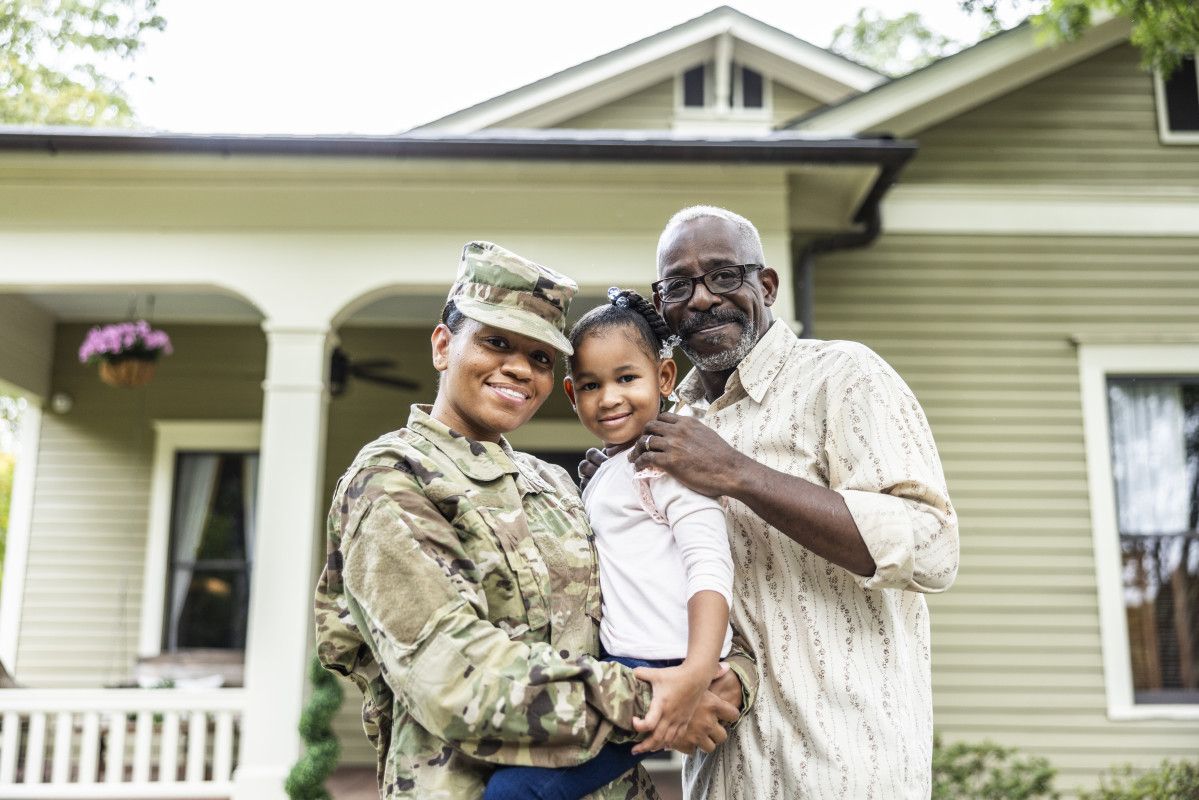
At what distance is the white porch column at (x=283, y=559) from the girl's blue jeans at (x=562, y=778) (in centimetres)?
402

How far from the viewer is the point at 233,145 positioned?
5422 mm

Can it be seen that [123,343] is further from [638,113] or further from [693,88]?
[693,88]

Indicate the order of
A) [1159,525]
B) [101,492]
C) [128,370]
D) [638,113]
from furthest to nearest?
1. [638,113]
2. [101,492]
3. [128,370]
4. [1159,525]

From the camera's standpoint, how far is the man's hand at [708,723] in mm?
1643

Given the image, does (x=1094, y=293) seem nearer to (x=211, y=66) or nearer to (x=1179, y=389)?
(x=1179, y=389)

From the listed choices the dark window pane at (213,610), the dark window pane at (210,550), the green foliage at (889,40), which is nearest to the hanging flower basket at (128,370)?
the dark window pane at (210,550)

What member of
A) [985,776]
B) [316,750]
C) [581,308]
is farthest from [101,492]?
[985,776]

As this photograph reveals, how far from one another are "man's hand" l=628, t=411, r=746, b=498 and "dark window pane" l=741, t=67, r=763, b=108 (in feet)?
25.8

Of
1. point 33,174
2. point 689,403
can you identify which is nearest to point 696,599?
point 689,403

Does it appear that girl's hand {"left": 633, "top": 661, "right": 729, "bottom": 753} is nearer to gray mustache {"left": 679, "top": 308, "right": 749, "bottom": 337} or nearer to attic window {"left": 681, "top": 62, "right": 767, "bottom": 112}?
gray mustache {"left": 679, "top": 308, "right": 749, "bottom": 337}

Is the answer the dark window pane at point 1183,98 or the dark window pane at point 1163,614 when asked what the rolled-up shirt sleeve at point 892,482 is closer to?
the dark window pane at point 1163,614

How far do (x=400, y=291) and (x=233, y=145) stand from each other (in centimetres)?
121

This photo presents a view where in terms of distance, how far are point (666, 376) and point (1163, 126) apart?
6.40 m

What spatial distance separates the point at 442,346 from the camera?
1.91m
